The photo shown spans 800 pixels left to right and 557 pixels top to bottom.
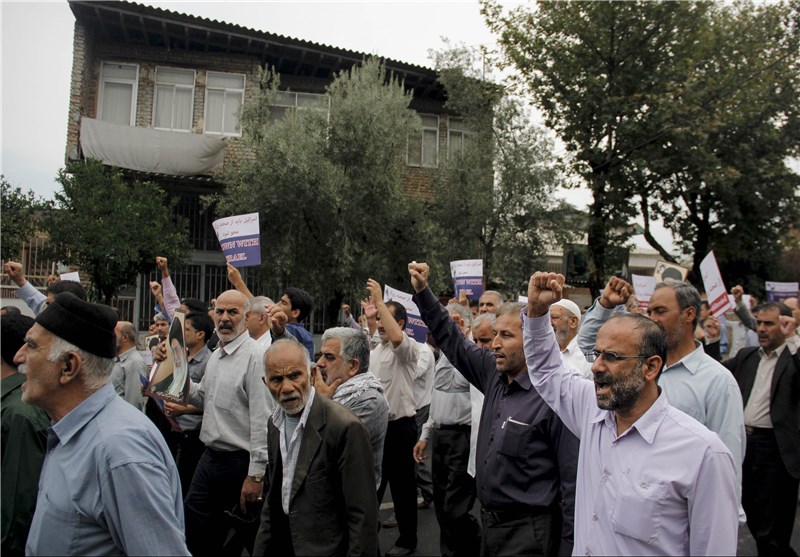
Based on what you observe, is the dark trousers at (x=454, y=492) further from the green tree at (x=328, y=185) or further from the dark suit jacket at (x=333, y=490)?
the green tree at (x=328, y=185)

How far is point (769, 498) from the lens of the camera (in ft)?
19.9

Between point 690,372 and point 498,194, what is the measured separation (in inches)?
627

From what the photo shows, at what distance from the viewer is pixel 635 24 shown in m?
19.9

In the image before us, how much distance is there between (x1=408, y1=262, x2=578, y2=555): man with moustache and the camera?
368 centimetres

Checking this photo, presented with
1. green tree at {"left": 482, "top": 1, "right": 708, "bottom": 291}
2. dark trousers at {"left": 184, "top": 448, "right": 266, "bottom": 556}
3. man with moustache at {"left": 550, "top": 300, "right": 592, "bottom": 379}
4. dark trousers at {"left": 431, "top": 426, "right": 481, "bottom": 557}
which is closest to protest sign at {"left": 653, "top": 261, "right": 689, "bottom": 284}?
dark trousers at {"left": 431, "top": 426, "right": 481, "bottom": 557}

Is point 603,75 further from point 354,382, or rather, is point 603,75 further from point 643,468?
point 643,468

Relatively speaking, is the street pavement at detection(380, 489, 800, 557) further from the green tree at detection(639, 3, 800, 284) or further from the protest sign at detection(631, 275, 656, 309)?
the green tree at detection(639, 3, 800, 284)

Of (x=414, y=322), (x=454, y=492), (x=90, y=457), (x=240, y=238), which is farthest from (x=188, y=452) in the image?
(x=90, y=457)

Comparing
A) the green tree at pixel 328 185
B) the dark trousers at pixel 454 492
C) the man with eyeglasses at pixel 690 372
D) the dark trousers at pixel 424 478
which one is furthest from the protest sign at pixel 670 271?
the green tree at pixel 328 185

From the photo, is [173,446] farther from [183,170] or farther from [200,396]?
[183,170]

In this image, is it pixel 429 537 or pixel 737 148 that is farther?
pixel 737 148

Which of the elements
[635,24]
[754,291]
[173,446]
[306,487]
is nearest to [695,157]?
[635,24]

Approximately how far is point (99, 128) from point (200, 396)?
14.1 metres

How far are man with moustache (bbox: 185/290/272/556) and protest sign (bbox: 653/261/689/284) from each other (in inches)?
235
